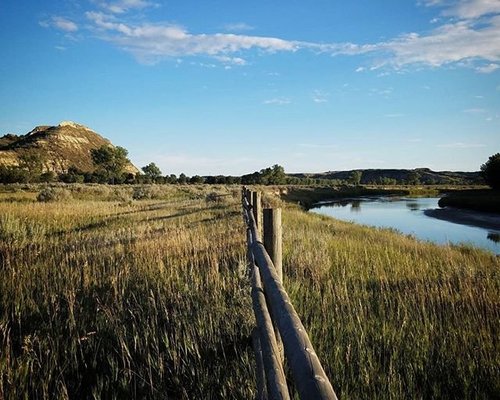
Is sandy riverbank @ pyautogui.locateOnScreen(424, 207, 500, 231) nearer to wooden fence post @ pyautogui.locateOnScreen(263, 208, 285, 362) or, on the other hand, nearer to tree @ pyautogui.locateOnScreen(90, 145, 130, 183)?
wooden fence post @ pyautogui.locateOnScreen(263, 208, 285, 362)

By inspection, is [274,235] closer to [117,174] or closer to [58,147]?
[117,174]

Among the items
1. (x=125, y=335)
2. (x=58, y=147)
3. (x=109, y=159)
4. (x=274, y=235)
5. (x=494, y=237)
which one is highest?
(x=58, y=147)

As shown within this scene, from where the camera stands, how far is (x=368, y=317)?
4.62 m

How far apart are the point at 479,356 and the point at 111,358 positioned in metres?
3.84

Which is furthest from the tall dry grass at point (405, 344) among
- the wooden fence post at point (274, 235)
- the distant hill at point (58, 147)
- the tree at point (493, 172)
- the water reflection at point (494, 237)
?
the distant hill at point (58, 147)

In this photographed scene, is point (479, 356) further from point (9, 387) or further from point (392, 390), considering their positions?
point (9, 387)

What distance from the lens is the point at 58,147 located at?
409 feet

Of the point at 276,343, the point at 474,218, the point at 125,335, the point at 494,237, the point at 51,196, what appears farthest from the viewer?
the point at 474,218

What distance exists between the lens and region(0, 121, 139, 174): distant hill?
110 m

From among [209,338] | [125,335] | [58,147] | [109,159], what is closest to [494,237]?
[209,338]

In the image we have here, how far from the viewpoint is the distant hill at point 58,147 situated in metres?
110

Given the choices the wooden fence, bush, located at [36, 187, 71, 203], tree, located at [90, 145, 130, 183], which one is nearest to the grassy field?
the wooden fence

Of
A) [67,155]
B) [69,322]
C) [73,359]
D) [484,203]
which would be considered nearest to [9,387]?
[73,359]

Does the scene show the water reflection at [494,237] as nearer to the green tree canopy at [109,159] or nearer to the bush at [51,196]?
the bush at [51,196]
